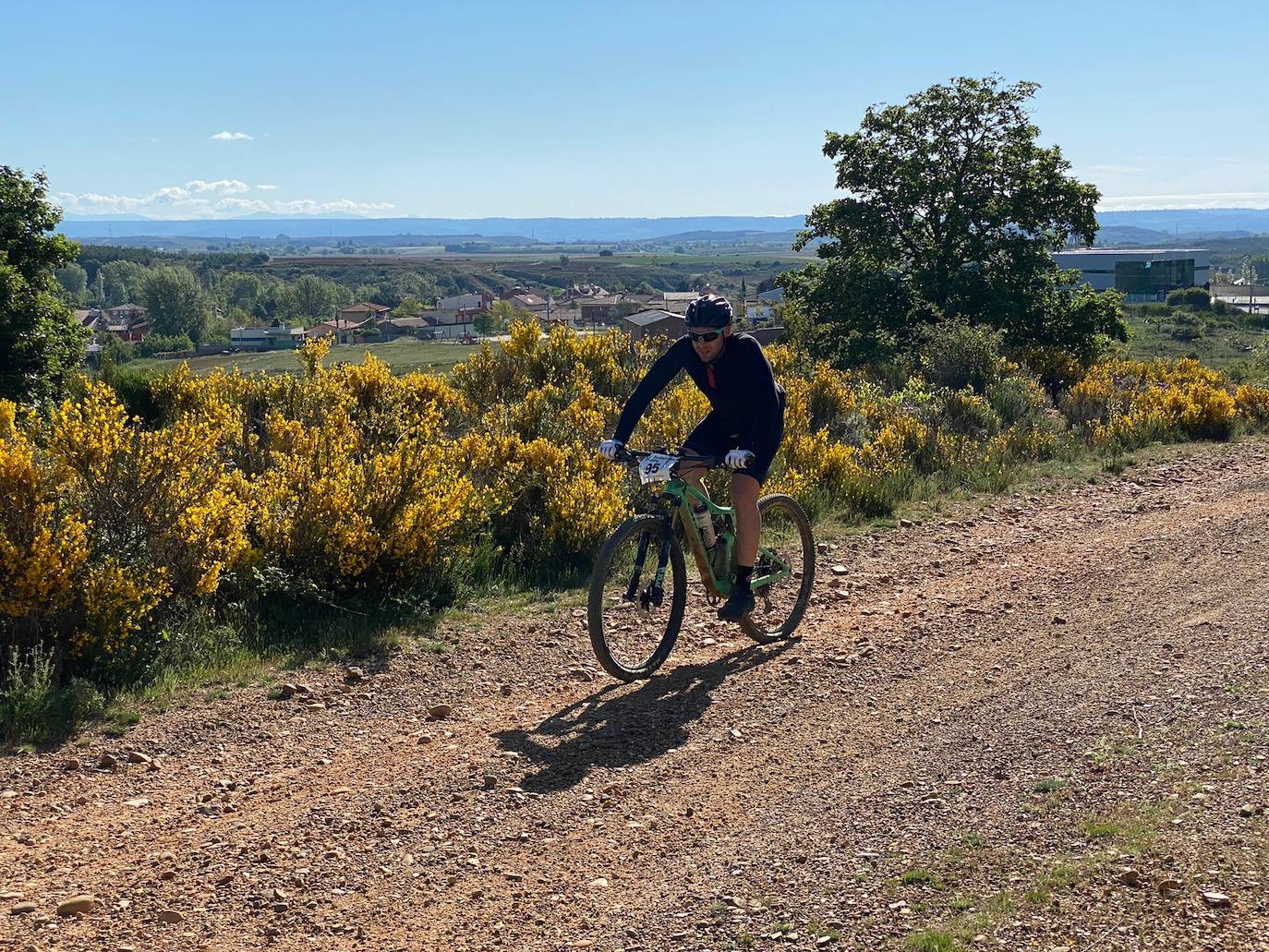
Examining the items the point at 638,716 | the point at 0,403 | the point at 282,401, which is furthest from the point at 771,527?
the point at 282,401

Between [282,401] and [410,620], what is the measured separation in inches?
209

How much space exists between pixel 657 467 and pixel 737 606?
989 millimetres

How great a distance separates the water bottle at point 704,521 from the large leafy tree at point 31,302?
15.3 meters

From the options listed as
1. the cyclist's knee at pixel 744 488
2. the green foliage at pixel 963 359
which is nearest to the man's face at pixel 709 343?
the cyclist's knee at pixel 744 488

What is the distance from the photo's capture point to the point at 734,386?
6062 mm

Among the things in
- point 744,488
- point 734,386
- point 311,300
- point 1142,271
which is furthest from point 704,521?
point 311,300

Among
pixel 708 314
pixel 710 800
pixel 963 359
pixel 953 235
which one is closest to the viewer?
pixel 710 800

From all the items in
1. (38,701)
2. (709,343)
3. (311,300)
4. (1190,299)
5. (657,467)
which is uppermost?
(311,300)

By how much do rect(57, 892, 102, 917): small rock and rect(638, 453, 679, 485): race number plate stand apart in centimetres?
314

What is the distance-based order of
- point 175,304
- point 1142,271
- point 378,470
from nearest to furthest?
point 378,470 < point 1142,271 < point 175,304

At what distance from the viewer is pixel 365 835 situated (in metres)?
4.23

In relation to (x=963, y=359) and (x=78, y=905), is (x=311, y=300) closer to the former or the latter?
(x=963, y=359)

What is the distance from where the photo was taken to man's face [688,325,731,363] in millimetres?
5820

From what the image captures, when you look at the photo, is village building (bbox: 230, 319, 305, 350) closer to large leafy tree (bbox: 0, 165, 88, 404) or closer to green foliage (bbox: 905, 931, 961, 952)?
large leafy tree (bbox: 0, 165, 88, 404)
